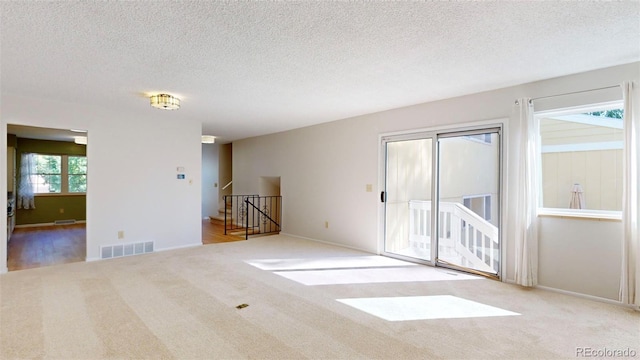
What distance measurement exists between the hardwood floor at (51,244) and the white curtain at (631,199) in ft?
19.3

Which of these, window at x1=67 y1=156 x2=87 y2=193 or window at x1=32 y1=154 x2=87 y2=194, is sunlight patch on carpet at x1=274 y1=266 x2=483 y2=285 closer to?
window at x1=32 y1=154 x2=87 y2=194

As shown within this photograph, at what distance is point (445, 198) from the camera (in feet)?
15.2

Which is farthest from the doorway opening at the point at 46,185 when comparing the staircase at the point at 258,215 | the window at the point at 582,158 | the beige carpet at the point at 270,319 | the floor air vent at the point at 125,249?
the window at the point at 582,158

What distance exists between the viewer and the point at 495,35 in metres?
2.48

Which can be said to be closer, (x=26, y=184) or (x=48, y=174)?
(x=26, y=184)

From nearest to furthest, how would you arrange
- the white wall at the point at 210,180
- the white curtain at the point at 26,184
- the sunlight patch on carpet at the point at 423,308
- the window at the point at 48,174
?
the sunlight patch on carpet at the point at 423,308, the white curtain at the point at 26,184, the window at the point at 48,174, the white wall at the point at 210,180

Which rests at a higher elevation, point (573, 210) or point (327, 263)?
point (573, 210)

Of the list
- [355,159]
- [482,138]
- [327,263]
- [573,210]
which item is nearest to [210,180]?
[355,159]

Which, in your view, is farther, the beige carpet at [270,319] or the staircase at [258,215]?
the staircase at [258,215]

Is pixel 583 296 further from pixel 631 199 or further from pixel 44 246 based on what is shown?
pixel 44 246

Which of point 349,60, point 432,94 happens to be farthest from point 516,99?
point 349,60

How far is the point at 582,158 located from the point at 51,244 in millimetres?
8461

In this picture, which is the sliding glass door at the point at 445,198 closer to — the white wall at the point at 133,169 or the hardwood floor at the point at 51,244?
the hardwood floor at the point at 51,244

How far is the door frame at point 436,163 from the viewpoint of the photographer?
3.90m
